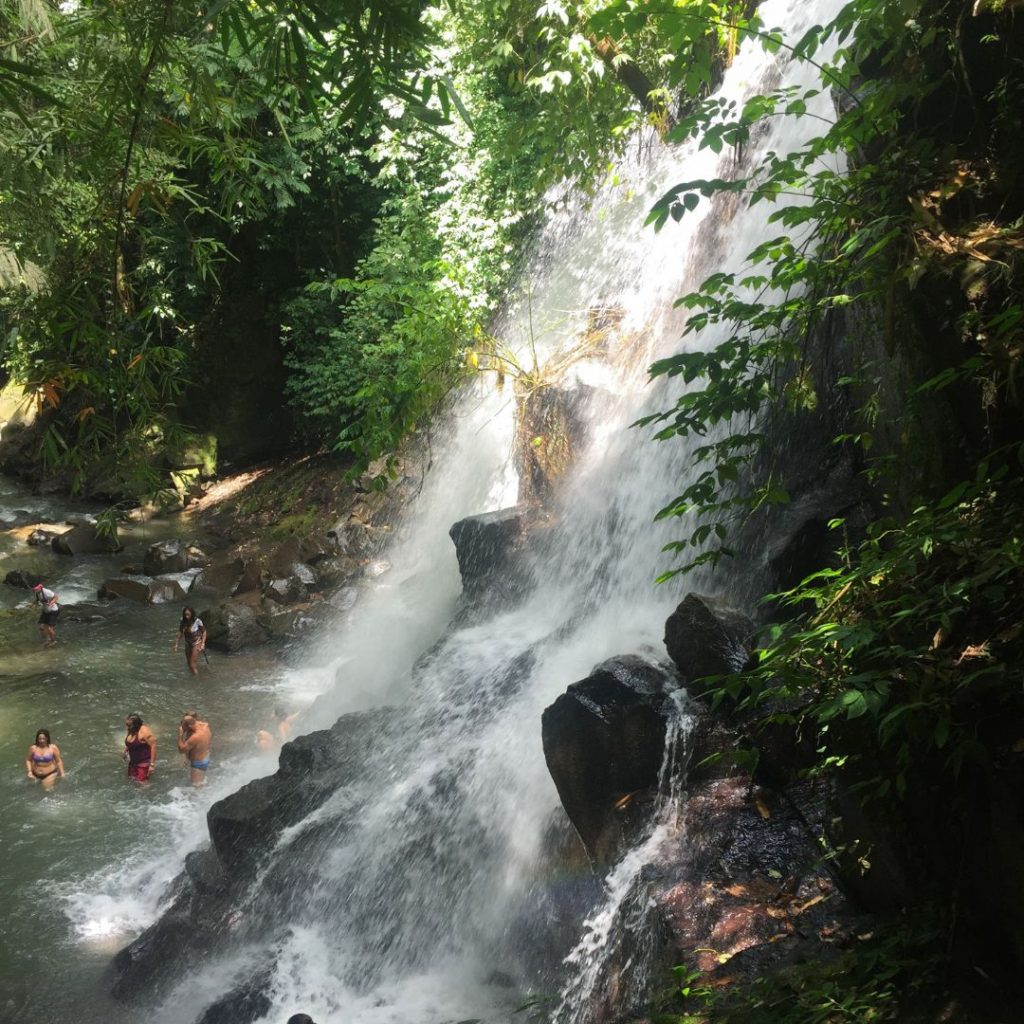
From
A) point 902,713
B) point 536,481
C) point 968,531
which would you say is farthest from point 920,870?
point 536,481

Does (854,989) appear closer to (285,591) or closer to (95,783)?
(95,783)

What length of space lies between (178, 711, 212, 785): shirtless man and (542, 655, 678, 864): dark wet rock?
4.82 metres

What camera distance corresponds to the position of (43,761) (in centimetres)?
870

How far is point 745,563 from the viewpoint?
22.7 ft

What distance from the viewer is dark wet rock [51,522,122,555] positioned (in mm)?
16484

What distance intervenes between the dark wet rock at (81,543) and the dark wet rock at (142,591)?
7.78 ft

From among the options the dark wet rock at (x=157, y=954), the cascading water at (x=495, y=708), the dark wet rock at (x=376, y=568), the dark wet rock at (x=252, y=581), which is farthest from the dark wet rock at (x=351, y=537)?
the dark wet rock at (x=157, y=954)

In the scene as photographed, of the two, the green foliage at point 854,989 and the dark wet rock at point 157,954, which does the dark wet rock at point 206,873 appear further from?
the green foliage at point 854,989

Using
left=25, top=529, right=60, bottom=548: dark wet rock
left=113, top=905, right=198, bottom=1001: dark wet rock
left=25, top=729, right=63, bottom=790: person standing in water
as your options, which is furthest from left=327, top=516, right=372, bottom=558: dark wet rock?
left=113, top=905, right=198, bottom=1001: dark wet rock

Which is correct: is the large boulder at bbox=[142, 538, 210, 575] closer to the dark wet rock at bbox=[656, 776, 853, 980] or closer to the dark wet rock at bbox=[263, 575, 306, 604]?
the dark wet rock at bbox=[263, 575, 306, 604]

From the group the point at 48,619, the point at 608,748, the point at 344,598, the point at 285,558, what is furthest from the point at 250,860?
the point at 285,558

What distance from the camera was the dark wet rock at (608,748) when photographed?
554cm

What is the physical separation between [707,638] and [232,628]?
880 centimetres

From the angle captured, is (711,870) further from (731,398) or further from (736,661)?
(731,398)
